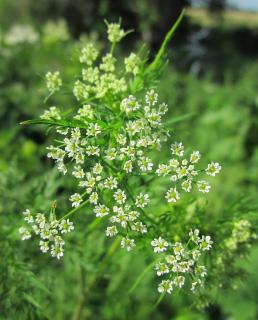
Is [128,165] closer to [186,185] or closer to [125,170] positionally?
[125,170]

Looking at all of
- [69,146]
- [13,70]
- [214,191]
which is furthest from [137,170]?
[13,70]

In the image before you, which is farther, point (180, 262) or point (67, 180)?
point (67, 180)

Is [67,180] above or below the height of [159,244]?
above

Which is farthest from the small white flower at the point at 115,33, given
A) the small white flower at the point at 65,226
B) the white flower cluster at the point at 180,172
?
the small white flower at the point at 65,226

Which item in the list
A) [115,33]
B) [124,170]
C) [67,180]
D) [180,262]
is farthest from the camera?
[67,180]

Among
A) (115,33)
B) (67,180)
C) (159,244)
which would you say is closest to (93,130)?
(159,244)

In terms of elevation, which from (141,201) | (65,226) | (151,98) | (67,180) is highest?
(67,180)

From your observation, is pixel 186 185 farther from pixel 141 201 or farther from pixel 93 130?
pixel 93 130

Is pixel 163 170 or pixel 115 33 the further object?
pixel 115 33

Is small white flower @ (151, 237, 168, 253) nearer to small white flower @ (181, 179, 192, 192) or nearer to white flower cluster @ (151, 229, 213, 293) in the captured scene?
white flower cluster @ (151, 229, 213, 293)

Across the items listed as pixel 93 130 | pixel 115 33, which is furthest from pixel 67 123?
pixel 115 33

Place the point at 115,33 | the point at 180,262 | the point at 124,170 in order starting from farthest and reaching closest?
the point at 115,33 < the point at 124,170 < the point at 180,262
